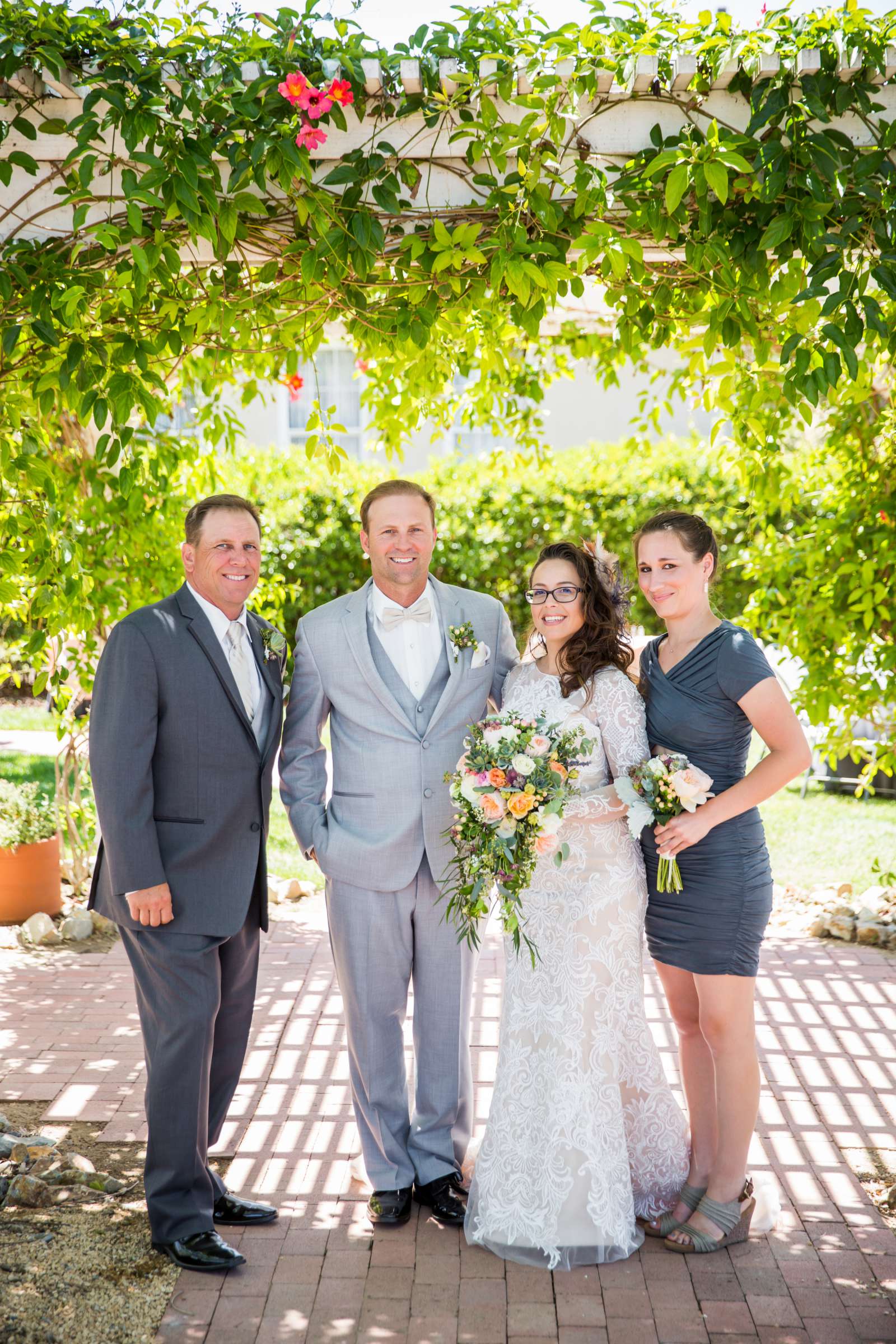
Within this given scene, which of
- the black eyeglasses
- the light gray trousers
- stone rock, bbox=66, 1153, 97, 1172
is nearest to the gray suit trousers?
the light gray trousers

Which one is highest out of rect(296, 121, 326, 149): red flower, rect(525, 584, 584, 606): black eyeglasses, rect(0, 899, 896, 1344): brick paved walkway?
rect(296, 121, 326, 149): red flower

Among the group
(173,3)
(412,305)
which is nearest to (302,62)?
(173,3)

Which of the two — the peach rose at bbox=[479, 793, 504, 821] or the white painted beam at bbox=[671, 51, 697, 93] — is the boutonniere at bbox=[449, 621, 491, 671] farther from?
the white painted beam at bbox=[671, 51, 697, 93]

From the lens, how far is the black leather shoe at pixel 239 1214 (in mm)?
3377

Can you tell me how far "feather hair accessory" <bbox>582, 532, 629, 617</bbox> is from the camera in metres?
3.36

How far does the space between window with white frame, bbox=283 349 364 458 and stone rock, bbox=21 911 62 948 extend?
10378mm

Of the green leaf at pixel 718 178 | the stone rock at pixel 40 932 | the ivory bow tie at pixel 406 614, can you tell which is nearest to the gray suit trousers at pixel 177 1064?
the ivory bow tie at pixel 406 614

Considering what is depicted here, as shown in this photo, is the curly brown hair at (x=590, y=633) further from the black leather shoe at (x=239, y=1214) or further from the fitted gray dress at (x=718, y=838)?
the black leather shoe at (x=239, y=1214)

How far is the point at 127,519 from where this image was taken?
565cm

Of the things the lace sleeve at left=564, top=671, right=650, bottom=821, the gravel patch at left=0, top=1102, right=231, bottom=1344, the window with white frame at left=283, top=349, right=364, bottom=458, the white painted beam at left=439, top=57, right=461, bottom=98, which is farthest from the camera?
the window with white frame at left=283, top=349, right=364, bottom=458

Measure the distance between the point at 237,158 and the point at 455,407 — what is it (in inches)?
142

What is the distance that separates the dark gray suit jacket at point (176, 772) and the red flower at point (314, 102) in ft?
4.48

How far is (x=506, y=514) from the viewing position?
1155cm

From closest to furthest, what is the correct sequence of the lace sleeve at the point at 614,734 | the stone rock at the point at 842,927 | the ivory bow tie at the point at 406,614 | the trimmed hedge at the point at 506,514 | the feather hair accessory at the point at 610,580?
the lace sleeve at the point at 614,734 → the feather hair accessory at the point at 610,580 → the ivory bow tie at the point at 406,614 → the stone rock at the point at 842,927 → the trimmed hedge at the point at 506,514
